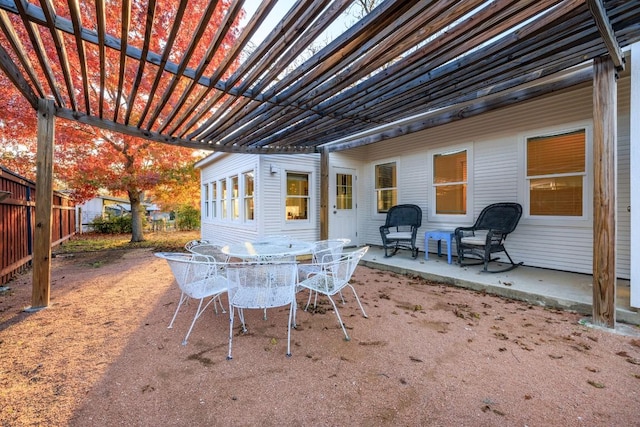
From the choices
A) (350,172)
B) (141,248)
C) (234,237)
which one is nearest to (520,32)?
(350,172)

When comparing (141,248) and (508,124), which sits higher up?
(508,124)

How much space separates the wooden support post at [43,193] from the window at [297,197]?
4.23 m

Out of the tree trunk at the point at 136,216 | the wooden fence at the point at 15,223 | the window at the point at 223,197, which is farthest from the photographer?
the tree trunk at the point at 136,216

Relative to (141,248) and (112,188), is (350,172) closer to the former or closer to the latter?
(141,248)

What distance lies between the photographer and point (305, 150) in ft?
20.5

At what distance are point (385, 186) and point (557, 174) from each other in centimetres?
344

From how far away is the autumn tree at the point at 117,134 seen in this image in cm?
567

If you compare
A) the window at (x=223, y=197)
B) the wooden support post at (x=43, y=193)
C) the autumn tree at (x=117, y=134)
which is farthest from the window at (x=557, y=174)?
the window at (x=223, y=197)

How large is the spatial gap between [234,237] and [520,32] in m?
7.25

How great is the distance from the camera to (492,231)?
438 cm

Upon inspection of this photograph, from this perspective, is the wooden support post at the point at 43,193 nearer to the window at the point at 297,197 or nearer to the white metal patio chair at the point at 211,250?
the white metal patio chair at the point at 211,250

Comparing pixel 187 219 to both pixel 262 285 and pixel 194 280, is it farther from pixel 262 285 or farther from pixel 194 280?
pixel 262 285

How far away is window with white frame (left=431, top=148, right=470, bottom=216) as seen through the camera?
5.72 metres

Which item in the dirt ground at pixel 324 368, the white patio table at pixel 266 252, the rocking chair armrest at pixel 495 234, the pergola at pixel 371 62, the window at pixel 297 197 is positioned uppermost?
the pergola at pixel 371 62
